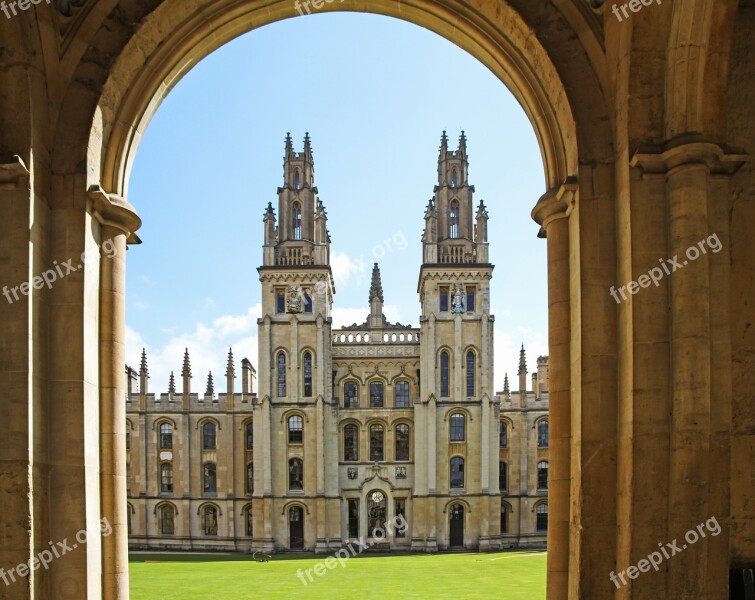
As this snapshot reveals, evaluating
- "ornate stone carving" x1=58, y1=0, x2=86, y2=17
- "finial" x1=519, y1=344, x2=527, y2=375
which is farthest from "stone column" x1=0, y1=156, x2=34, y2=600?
"finial" x1=519, y1=344, x2=527, y2=375

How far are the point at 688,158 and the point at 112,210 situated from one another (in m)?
5.34

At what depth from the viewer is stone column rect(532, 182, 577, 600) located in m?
7.28

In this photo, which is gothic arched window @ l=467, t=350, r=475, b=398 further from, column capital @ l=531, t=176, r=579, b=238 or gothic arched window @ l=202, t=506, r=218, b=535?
column capital @ l=531, t=176, r=579, b=238

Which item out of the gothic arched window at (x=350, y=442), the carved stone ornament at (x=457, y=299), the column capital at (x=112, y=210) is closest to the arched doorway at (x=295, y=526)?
the gothic arched window at (x=350, y=442)

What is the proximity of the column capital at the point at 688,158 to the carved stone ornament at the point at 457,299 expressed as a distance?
48.6 meters

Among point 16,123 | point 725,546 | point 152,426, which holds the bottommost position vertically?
point 152,426

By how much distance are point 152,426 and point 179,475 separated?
432 cm

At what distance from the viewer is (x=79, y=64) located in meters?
7.44

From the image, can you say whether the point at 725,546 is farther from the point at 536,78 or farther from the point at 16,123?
the point at 16,123

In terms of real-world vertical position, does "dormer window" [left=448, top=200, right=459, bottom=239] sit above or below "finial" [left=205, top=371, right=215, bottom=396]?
above

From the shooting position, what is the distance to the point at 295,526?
54844 millimetres

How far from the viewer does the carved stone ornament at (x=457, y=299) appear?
55.3m

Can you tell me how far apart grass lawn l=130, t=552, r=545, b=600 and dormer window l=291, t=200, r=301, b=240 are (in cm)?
2574

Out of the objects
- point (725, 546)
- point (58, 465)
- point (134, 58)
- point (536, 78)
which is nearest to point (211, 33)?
point (134, 58)
